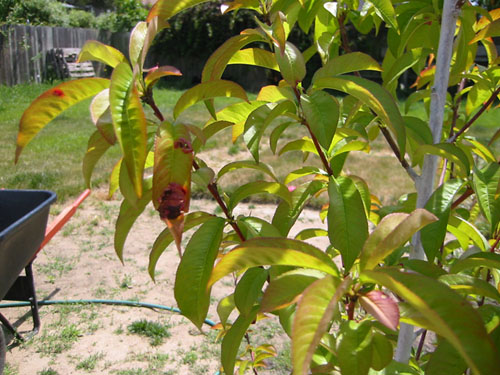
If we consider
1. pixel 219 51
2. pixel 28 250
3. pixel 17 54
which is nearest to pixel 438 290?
pixel 219 51

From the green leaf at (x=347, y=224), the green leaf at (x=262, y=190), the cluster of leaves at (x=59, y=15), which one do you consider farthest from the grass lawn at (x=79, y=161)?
the cluster of leaves at (x=59, y=15)

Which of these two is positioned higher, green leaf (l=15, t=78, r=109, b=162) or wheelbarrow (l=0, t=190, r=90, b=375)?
green leaf (l=15, t=78, r=109, b=162)

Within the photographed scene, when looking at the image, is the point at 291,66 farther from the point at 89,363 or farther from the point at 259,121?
the point at 89,363

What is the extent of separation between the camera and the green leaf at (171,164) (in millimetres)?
519

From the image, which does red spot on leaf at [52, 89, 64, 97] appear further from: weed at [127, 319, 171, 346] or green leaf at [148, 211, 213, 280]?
weed at [127, 319, 171, 346]

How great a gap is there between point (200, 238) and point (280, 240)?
17 cm

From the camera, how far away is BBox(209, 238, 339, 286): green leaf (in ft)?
1.71

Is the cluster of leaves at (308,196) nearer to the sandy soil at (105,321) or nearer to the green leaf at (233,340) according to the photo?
the green leaf at (233,340)

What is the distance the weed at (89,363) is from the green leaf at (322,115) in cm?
194

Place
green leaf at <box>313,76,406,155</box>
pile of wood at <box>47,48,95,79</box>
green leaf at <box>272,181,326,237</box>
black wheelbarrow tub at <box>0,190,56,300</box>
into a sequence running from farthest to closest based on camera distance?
pile of wood at <box>47,48,95,79</box> → black wheelbarrow tub at <box>0,190,56,300</box> → green leaf at <box>272,181,326,237</box> → green leaf at <box>313,76,406,155</box>

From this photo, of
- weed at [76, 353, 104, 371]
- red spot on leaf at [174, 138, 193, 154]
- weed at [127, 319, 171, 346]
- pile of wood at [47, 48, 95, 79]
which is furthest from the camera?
pile of wood at [47, 48, 95, 79]

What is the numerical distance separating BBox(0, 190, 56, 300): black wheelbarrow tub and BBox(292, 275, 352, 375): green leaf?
1.75 m

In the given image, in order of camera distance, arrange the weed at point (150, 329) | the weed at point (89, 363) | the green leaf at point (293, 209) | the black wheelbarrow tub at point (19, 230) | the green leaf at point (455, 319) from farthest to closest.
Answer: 1. the weed at point (150, 329)
2. the weed at point (89, 363)
3. the black wheelbarrow tub at point (19, 230)
4. the green leaf at point (293, 209)
5. the green leaf at point (455, 319)

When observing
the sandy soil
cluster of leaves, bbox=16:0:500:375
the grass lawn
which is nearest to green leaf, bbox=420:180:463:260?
cluster of leaves, bbox=16:0:500:375
